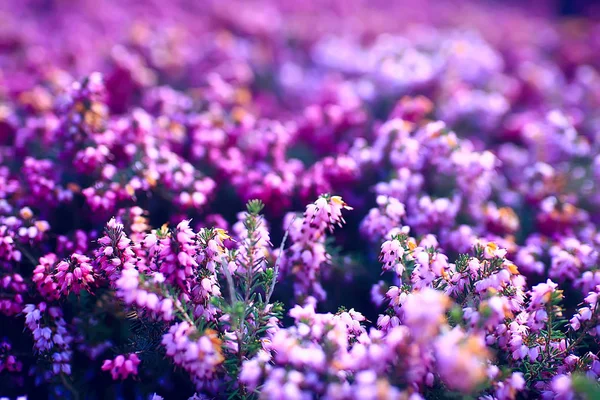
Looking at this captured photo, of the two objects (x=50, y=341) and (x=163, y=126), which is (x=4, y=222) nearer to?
(x=50, y=341)

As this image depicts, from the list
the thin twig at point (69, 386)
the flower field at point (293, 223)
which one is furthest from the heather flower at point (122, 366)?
the thin twig at point (69, 386)

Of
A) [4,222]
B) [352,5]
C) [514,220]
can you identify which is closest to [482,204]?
[514,220]

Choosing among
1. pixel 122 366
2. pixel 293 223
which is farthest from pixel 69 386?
pixel 293 223

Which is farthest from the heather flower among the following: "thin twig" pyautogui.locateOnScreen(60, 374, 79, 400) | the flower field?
"thin twig" pyautogui.locateOnScreen(60, 374, 79, 400)

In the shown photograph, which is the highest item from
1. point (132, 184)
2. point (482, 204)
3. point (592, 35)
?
point (592, 35)

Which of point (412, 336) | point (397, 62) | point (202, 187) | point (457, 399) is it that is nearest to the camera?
point (412, 336)

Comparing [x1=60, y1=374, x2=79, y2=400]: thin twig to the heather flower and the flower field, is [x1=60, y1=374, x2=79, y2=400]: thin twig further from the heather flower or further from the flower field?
the heather flower

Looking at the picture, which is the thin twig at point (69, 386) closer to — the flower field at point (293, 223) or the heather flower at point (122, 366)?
the flower field at point (293, 223)

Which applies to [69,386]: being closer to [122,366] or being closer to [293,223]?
[122,366]
